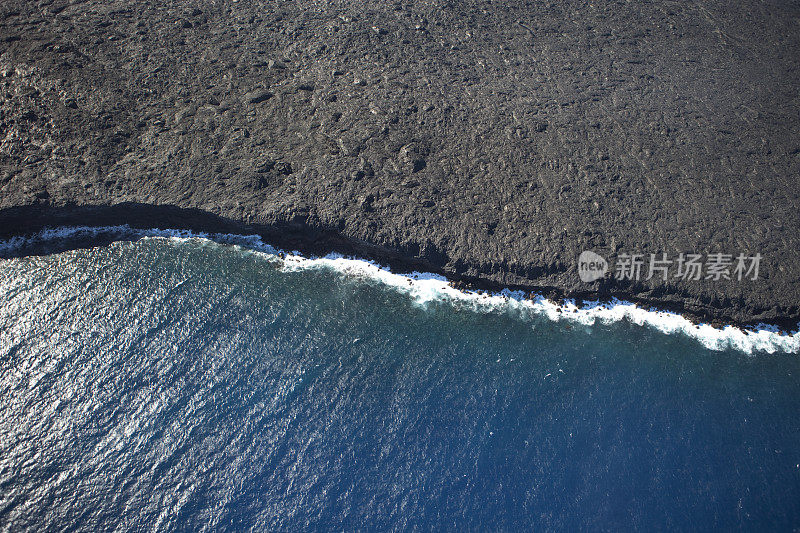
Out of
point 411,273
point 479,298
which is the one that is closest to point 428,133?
point 411,273

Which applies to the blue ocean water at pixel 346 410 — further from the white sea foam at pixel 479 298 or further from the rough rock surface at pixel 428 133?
the rough rock surface at pixel 428 133

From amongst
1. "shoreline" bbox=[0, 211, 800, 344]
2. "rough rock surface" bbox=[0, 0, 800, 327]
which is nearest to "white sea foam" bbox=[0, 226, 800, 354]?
"shoreline" bbox=[0, 211, 800, 344]

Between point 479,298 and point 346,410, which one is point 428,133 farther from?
point 346,410

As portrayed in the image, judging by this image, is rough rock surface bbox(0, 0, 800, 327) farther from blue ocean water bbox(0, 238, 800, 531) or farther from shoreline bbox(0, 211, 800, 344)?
blue ocean water bbox(0, 238, 800, 531)

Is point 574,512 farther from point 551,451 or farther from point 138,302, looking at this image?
point 138,302

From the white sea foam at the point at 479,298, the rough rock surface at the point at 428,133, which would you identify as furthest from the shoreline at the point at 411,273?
the rough rock surface at the point at 428,133

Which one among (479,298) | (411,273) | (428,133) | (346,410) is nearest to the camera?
(346,410)
